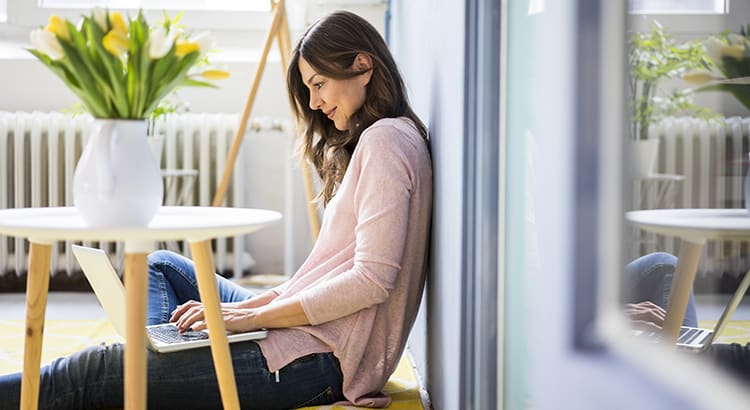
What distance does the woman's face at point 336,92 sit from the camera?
1723mm

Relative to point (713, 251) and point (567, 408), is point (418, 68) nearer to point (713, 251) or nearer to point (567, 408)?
point (567, 408)

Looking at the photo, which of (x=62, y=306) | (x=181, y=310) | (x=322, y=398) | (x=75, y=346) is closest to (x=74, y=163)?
(x=62, y=306)

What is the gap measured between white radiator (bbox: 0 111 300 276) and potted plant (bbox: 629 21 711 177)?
264 cm

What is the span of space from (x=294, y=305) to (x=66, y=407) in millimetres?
412

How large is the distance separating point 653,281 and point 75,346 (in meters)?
2.01

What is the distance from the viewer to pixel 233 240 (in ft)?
11.2

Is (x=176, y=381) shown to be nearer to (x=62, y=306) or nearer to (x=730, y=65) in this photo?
(x=730, y=65)

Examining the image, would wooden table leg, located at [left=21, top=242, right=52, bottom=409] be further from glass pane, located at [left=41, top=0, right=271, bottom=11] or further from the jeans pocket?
glass pane, located at [left=41, top=0, right=271, bottom=11]

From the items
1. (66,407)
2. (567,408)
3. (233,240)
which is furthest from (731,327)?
(233,240)

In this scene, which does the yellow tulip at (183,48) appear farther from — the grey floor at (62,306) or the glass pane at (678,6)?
the grey floor at (62,306)

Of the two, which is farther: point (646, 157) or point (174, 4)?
point (174, 4)

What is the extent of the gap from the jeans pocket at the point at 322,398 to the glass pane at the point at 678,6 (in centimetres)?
111

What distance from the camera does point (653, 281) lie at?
23.8 inches

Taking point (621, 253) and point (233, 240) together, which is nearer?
point (621, 253)
